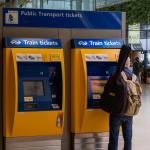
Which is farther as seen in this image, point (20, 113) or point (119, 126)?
point (119, 126)

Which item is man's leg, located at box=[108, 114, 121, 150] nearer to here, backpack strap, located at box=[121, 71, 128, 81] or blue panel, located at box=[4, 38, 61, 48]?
backpack strap, located at box=[121, 71, 128, 81]

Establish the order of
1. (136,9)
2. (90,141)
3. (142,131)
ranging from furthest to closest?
(136,9) → (142,131) → (90,141)

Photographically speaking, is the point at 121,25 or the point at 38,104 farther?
the point at 121,25

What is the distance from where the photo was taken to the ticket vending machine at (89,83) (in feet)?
18.9

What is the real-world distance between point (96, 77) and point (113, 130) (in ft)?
2.18

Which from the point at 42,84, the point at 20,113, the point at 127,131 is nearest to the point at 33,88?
the point at 42,84

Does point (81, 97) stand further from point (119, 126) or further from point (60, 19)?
point (60, 19)

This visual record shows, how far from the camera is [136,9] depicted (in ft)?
79.3

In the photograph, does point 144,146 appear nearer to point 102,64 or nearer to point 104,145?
point 104,145

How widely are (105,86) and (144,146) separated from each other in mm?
2078

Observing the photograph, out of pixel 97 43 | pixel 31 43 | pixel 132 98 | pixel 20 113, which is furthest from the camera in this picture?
pixel 97 43

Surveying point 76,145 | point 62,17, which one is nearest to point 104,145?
point 76,145

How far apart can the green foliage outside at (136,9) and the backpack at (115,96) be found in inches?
705

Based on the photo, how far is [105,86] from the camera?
18.7ft
